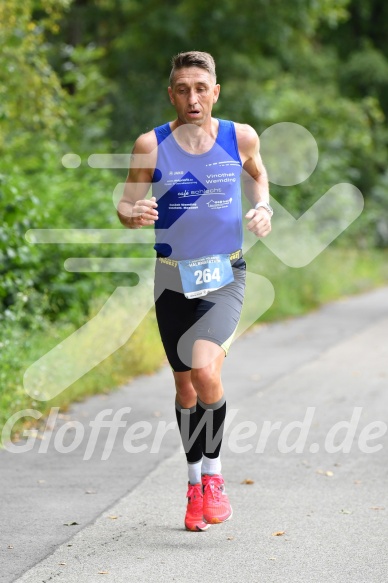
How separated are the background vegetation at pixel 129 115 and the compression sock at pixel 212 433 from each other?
9.36 ft

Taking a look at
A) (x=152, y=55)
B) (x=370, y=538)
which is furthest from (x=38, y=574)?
(x=152, y=55)

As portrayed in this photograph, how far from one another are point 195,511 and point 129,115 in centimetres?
1832

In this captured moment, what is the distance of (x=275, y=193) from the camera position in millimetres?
23391

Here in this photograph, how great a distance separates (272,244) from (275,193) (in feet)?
10.2

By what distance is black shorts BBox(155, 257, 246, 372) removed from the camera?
5.78 m

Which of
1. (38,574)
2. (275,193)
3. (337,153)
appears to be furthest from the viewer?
(337,153)

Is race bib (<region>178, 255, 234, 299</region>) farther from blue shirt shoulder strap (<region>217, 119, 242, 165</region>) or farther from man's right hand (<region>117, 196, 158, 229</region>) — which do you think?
blue shirt shoulder strap (<region>217, 119, 242, 165</region>)

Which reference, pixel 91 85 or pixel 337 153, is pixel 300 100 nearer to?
pixel 337 153

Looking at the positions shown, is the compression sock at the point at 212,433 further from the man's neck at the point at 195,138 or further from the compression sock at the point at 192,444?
the man's neck at the point at 195,138

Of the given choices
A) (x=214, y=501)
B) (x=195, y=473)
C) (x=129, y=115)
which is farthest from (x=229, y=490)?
(x=129, y=115)

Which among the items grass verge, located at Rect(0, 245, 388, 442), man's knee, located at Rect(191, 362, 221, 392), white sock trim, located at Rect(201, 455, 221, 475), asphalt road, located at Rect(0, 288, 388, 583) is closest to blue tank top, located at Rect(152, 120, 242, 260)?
man's knee, located at Rect(191, 362, 221, 392)

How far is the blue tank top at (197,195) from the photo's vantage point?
5648 millimetres

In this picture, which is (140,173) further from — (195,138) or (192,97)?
(192,97)

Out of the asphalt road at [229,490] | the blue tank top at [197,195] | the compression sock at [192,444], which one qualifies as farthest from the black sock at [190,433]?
the blue tank top at [197,195]
